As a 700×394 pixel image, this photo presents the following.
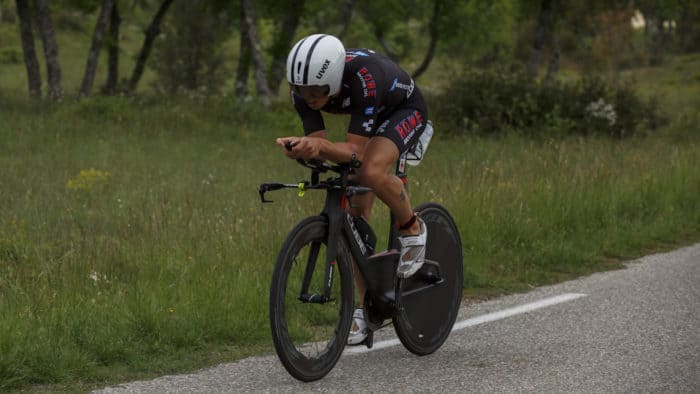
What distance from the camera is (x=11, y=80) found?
48469mm

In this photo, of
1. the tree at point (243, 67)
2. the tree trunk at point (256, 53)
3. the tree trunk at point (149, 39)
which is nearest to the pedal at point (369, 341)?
the tree trunk at point (256, 53)

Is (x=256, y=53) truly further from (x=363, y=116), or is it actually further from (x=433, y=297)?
(x=363, y=116)

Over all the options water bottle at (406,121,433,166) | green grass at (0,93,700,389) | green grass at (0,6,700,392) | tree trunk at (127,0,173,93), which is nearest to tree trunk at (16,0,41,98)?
tree trunk at (127,0,173,93)

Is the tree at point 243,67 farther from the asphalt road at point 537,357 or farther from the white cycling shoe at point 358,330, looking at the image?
the white cycling shoe at point 358,330

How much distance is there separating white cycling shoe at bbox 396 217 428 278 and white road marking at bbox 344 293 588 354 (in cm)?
64

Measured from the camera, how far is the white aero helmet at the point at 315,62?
16.9 ft

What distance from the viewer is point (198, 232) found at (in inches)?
356

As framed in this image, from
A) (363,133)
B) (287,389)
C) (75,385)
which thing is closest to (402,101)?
(363,133)

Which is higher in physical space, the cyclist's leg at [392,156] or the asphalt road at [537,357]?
the cyclist's leg at [392,156]

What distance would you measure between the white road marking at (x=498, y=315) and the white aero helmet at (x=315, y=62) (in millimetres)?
1891

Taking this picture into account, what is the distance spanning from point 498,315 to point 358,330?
5.93 feet

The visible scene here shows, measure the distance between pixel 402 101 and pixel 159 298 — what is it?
7.20 feet

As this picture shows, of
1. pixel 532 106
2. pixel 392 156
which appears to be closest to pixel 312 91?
pixel 392 156

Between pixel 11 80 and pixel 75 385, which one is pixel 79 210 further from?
pixel 11 80
